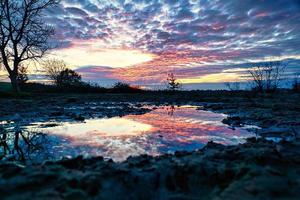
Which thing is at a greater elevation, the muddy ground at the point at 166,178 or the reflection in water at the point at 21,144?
the muddy ground at the point at 166,178

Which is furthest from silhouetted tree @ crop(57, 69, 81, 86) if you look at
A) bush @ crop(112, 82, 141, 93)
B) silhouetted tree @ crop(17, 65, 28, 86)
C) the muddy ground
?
the muddy ground

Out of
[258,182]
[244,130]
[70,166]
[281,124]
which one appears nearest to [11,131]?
[70,166]

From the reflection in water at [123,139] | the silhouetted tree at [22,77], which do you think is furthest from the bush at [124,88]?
the reflection in water at [123,139]

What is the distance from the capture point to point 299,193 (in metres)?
2.10

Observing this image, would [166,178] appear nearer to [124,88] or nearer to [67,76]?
[124,88]

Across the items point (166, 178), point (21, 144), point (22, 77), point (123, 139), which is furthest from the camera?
point (22, 77)

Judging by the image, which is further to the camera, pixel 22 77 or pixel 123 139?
pixel 22 77

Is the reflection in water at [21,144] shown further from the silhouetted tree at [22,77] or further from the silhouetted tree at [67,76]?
the silhouetted tree at [67,76]

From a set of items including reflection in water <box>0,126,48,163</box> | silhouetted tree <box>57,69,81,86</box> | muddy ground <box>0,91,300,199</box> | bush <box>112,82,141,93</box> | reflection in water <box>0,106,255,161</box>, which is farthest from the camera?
silhouetted tree <box>57,69,81,86</box>

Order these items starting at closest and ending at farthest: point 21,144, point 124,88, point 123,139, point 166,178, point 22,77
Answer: point 166,178, point 21,144, point 123,139, point 124,88, point 22,77

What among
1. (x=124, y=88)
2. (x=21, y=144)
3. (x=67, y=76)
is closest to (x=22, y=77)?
(x=67, y=76)

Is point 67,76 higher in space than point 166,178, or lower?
higher

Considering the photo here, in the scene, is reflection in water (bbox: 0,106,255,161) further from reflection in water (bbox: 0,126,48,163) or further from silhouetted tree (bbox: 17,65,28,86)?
silhouetted tree (bbox: 17,65,28,86)

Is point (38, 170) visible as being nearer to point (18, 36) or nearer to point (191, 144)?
point (191, 144)
